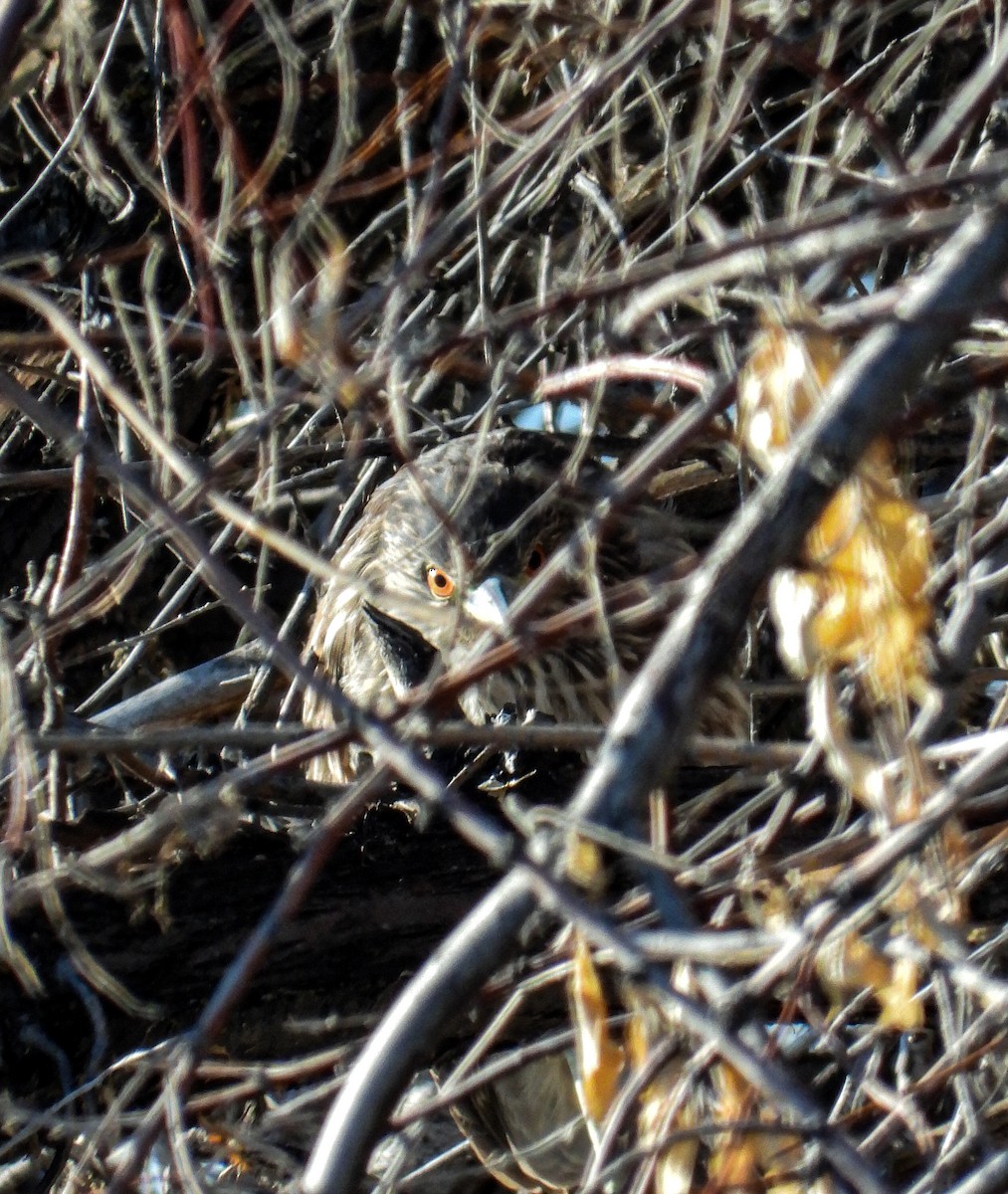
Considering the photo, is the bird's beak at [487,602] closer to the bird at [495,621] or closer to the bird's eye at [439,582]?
the bird at [495,621]

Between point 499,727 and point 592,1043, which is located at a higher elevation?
point 499,727

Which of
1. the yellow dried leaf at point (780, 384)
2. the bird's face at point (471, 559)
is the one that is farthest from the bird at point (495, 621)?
the yellow dried leaf at point (780, 384)

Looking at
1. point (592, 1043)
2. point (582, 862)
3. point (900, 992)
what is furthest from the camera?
point (900, 992)

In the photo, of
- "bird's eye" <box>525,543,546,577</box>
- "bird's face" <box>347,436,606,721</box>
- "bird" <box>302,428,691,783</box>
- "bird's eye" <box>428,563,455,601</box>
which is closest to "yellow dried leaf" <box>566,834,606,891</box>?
"bird's face" <box>347,436,606,721</box>

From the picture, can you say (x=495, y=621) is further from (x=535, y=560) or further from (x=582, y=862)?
(x=582, y=862)

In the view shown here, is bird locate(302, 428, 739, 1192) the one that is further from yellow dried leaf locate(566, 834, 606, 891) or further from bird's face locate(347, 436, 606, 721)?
yellow dried leaf locate(566, 834, 606, 891)

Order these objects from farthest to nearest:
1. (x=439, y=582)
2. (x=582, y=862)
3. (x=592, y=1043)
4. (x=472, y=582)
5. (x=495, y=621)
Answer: (x=439, y=582)
(x=472, y=582)
(x=495, y=621)
(x=592, y=1043)
(x=582, y=862)

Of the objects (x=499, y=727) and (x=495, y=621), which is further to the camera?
(x=495, y=621)

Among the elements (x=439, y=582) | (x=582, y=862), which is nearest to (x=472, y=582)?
(x=439, y=582)
